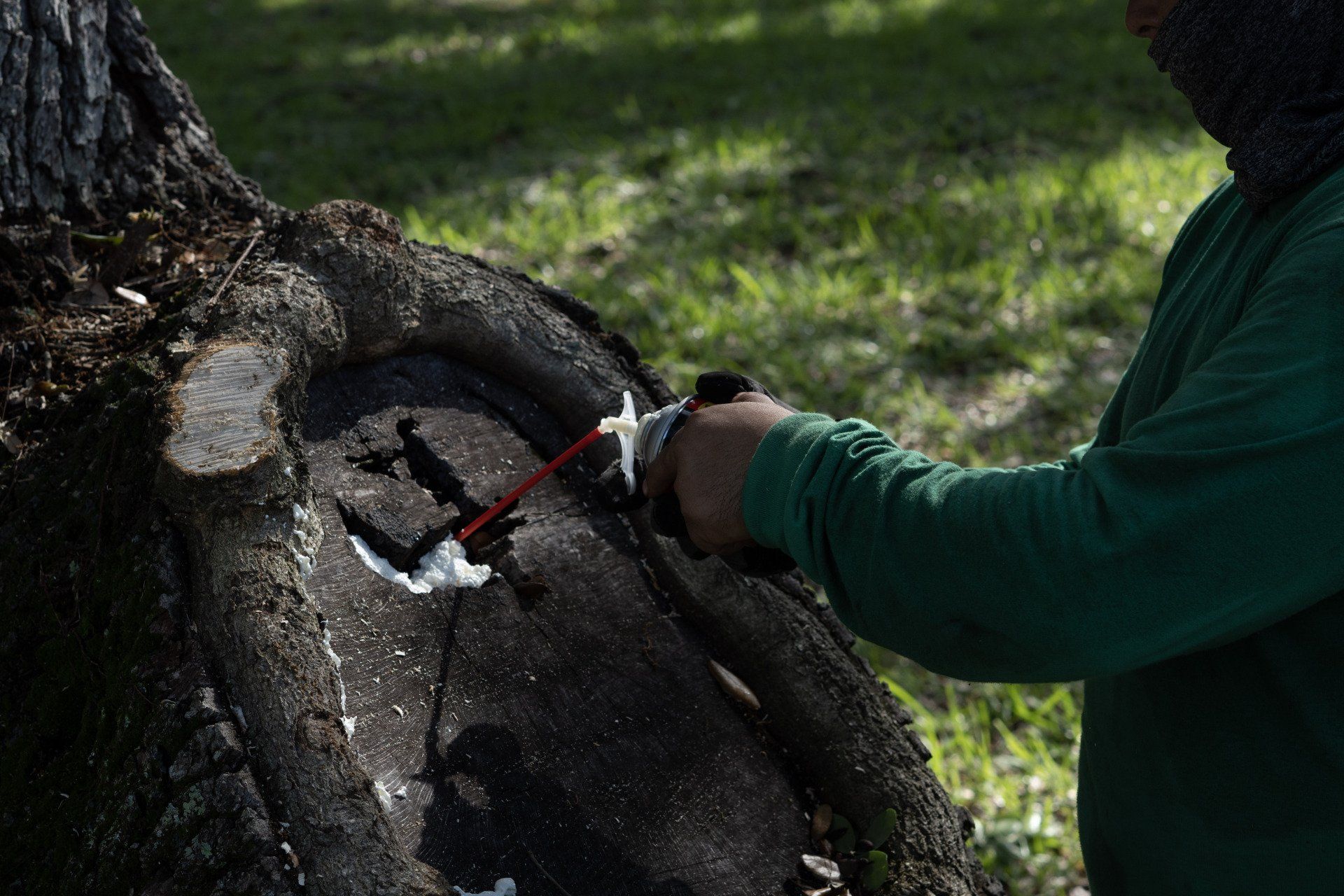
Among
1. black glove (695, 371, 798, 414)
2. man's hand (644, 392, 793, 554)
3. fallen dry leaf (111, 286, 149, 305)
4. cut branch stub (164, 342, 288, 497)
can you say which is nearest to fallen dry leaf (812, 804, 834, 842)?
man's hand (644, 392, 793, 554)

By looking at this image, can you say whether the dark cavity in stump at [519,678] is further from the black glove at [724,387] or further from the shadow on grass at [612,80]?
the shadow on grass at [612,80]

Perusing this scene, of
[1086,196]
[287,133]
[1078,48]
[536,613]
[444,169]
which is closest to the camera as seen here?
[536,613]

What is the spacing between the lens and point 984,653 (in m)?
1.17

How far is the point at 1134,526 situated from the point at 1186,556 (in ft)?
0.20

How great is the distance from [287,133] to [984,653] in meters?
6.38

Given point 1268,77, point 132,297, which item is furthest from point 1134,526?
point 132,297

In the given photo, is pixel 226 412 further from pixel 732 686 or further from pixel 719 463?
pixel 732 686

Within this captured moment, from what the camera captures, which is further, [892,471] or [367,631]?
[367,631]

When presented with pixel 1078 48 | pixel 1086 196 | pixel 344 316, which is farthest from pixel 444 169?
pixel 1078 48

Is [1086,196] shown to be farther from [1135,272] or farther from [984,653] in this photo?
[984,653]

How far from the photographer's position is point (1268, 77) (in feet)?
4.25

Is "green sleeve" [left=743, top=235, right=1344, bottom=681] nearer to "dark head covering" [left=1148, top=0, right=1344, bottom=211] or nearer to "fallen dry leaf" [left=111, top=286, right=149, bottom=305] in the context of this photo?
"dark head covering" [left=1148, top=0, right=1344, bottom=211]

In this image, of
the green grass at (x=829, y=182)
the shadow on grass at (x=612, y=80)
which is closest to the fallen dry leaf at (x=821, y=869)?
the green grass at (x=829, y=182)

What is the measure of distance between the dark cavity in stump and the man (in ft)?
1.26
